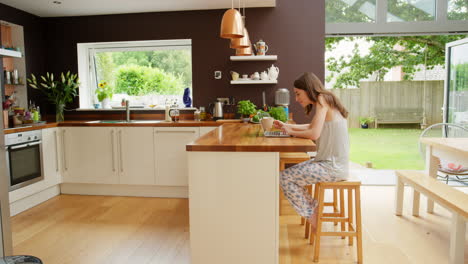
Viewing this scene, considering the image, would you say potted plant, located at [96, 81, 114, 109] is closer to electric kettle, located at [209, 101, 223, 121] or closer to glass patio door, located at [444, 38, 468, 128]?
electric kettle, located at [209, 101, 223, 121]

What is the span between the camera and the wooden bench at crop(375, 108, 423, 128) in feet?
30.6

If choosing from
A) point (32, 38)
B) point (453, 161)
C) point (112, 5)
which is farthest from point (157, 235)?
point (32, 38)

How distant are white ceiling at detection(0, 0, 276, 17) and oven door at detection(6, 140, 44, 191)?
166 cm

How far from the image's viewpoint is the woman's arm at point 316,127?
236cm

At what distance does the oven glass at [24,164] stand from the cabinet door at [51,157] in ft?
0.33

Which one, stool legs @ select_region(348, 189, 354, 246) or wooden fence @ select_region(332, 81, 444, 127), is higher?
wooden fence @ select_region(332, 81, 444, 127)

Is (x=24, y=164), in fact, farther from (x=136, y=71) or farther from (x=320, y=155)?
(x=320, y=155)

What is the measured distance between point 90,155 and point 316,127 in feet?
9.69

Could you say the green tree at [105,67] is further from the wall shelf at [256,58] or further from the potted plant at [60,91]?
the wall shelf at [256,58]

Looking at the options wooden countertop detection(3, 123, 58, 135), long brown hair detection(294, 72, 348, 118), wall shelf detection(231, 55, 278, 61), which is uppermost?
wall shelf detection(231, 55, 278, 61)

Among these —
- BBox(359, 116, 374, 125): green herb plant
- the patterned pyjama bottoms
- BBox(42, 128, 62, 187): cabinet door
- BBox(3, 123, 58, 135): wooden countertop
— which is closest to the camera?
the patterned pyjama bottoms

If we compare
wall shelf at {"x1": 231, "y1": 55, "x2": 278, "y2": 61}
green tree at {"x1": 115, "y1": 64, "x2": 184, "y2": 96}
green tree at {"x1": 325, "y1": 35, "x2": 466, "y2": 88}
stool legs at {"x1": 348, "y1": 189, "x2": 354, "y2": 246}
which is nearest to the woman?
stool legs at {"x1": 348, "y1": 189, "x2": 354, "y2": 246}

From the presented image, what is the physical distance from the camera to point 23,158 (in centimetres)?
364

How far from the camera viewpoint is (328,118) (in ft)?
8.29
